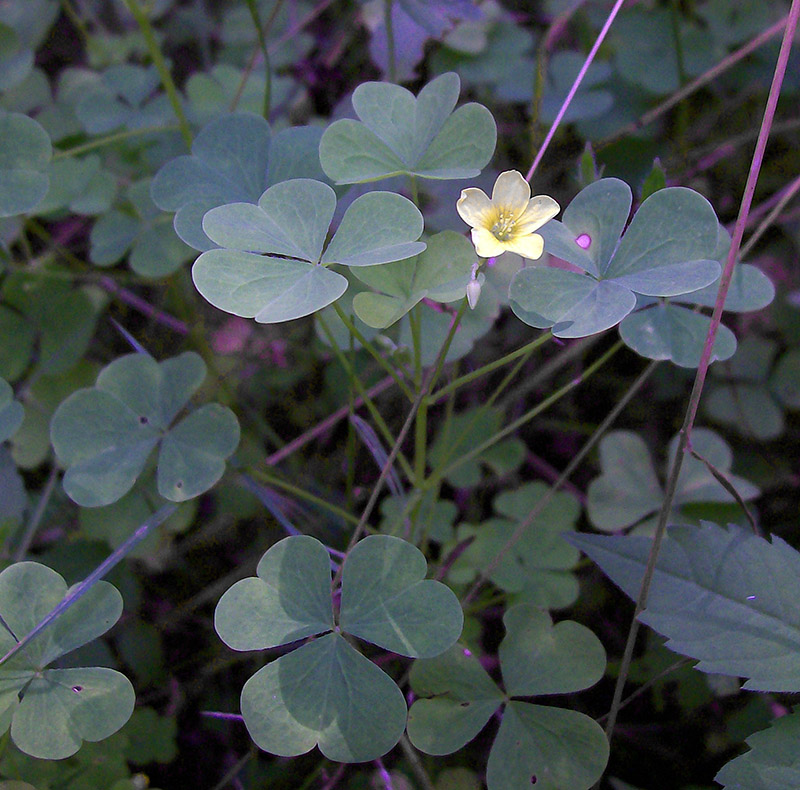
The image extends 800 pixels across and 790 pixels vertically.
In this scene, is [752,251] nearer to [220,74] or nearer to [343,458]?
[343,458]

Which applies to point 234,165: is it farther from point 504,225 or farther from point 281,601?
point 281,601

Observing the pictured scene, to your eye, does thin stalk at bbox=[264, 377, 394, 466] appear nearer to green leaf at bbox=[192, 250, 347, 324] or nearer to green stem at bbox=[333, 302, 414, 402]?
green stem at bbox=[333, 302, 414, 402]

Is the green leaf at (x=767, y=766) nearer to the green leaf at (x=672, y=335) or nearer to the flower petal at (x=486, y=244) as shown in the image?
the green leaf at (x=672, y=335)

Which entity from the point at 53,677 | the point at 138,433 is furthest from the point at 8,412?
the point at 53,677

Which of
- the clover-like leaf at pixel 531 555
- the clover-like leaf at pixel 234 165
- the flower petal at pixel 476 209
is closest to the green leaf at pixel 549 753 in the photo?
the clover-like leaf at pixel 531 555

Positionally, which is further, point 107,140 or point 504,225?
point 107,140

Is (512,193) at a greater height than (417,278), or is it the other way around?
(512,193)
